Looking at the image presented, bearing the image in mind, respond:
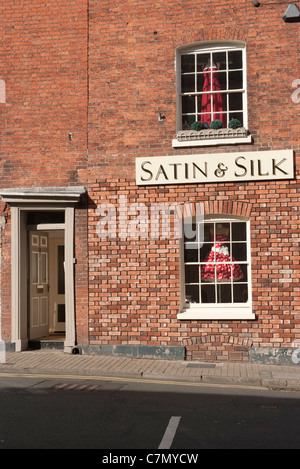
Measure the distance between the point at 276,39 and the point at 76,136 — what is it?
4526 mm

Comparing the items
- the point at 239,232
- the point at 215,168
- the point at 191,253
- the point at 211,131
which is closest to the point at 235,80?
the point at 211,131

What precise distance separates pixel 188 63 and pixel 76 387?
7025 millimetres

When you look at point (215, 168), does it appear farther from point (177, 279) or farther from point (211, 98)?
point (177, 279)

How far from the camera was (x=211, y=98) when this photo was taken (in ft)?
39.0

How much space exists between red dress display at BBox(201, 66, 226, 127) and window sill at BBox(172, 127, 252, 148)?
0.42 meters

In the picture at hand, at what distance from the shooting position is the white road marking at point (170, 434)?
18.2ft

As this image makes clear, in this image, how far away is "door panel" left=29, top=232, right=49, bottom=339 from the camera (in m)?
12.7

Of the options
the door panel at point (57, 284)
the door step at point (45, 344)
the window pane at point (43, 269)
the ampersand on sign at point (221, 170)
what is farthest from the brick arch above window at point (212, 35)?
the door step at point (45, 344)

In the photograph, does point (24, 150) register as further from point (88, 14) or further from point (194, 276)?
point (194, 276)

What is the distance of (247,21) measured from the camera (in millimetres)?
11555

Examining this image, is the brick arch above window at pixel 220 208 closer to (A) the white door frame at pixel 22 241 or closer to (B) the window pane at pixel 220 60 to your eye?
(A) the white door frame at pixel 22 241

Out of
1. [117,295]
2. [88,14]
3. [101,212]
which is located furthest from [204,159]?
[88,14]

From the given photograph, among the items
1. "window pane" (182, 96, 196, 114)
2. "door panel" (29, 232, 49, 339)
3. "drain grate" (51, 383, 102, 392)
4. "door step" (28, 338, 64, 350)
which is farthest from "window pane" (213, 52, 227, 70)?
"drain grate" (51, 383, 102, 392)

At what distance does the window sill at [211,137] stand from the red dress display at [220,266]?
6.24 feet
